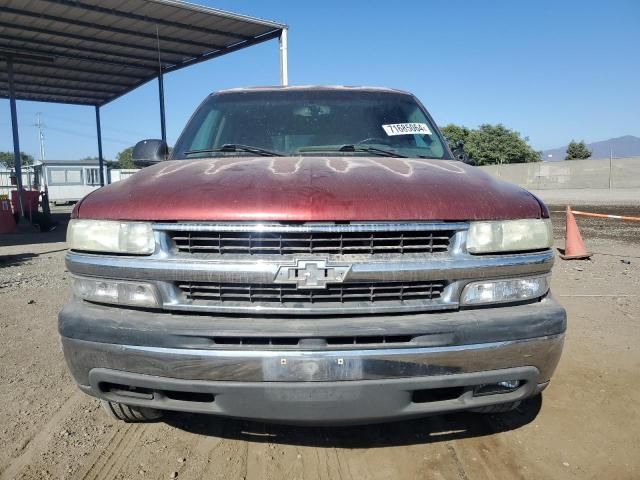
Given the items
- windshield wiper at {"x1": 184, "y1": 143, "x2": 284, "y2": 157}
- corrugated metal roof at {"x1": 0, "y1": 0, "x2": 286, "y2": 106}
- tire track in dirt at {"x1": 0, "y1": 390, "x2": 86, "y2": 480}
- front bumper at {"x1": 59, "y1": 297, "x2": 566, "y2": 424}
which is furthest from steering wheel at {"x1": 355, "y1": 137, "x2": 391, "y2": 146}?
corrugated metal roof at {"x1": 0, "y1": 0, "x2": 286, "y2": 106}

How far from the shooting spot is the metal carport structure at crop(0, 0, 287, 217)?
1127 cm

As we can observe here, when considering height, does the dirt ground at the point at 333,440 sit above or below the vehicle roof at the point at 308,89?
below

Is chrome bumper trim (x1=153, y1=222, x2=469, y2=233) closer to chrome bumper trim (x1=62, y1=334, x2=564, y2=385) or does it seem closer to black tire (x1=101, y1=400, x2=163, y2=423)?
chrome bumper trim (x1=62, y1=334, x2=564, y2=385)

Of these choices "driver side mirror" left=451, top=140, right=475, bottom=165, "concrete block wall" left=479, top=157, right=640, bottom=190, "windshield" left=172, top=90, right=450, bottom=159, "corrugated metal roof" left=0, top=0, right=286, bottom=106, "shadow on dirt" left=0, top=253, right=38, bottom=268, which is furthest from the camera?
"concrete block wall" left=479, top=157, right=640, bottom=190

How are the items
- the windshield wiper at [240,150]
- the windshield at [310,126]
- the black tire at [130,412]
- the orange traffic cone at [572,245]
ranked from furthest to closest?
the orange traffic cone at [572,245], the windshield at [310,126], the windshield wiper at [240,150], the black tire at [130,412]

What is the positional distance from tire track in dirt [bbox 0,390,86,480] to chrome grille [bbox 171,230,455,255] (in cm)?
144

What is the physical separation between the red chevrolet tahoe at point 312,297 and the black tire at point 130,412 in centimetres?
32

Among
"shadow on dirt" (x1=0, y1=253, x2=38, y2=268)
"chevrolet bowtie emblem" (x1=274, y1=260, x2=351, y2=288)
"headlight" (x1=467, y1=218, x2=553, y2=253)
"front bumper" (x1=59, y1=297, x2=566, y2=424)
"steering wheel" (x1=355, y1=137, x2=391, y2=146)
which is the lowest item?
"shadow on dirt" (x1=0, y1=253, x2=38, y2=268)

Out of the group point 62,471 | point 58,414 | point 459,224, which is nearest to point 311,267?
point 459,224

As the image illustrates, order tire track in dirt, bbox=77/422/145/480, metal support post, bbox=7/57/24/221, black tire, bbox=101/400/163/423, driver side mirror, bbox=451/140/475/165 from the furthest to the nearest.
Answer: metal support post, bbox=7/57/24/221 → driver side mirror, bbox=451/140/475/165 → black tire, bbox=101/400/163/423 → tire track in dirt, bbox=77/422/145/480

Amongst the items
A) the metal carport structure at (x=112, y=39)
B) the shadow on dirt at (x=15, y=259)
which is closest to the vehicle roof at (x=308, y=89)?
the shadow on dirt at (x=15, y=259)

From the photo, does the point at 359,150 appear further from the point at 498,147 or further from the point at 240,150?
the point at 498,147

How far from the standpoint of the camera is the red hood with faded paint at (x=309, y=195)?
2115 millimetres

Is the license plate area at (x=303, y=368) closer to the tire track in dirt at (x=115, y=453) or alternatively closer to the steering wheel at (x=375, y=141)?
the tire track in dirt at (x=115, y=453)
